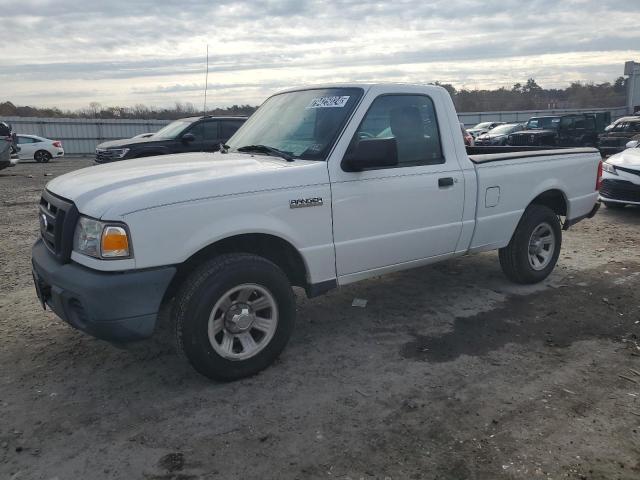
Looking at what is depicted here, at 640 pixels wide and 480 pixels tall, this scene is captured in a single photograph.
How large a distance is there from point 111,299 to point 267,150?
1.75 meters

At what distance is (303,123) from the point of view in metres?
4.27

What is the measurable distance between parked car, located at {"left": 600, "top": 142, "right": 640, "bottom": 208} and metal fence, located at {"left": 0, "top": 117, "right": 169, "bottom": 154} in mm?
29195

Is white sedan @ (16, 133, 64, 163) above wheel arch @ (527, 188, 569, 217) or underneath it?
above

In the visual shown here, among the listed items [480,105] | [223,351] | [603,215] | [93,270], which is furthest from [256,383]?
[480,105]

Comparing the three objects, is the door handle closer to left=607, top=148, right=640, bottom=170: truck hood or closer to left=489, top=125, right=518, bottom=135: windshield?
left=607, top=148, right=640, bottom=170: truck hood

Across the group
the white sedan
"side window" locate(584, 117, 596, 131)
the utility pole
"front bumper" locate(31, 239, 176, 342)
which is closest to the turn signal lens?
"front bumper" locate(31, 239, 176, 342)

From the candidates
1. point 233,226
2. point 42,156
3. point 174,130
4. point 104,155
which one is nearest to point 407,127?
point 233,226

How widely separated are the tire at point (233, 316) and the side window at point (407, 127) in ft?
4.42

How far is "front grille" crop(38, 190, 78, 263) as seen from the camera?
3295 millimetres

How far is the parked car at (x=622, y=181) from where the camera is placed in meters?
8.83

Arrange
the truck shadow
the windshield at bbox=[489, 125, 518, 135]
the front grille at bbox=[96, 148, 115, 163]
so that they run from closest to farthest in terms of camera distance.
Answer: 1. the truck shadow
2. the front grille at bbox=[96, 148, 115, 163]
3. the windshield at bbox=[489, 125, 518, 135]

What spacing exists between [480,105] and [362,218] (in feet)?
166

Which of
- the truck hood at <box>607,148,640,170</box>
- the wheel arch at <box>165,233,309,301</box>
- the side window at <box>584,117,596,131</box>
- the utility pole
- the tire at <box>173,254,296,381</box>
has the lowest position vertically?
the tire at <box>173,254,296,381</box>

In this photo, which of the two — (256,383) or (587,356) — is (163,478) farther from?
(587,356)
